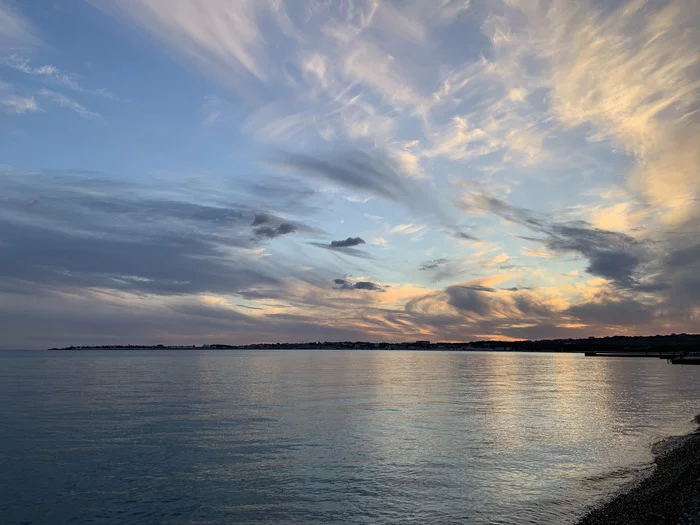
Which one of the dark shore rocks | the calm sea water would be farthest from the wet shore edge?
the calm sea water

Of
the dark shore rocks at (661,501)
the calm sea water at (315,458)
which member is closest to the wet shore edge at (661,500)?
the dark shore rocks at (661,501)

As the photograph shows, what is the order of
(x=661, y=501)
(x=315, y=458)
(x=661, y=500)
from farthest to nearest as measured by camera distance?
1. (x=315, y=458)
2. (x=661, y=500)
3. (x=661, y=501)

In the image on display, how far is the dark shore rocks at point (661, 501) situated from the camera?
20.4 meters

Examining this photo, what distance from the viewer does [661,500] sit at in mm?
22875

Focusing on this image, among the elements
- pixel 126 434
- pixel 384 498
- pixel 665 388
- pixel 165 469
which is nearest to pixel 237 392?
pixel 126 434

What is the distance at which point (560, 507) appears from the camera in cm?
2411

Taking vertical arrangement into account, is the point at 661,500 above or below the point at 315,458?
above

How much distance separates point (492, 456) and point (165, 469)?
865 inches

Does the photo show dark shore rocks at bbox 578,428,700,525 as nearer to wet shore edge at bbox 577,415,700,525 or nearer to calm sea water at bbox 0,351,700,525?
wet shore edge at bbox 577,415,700,525

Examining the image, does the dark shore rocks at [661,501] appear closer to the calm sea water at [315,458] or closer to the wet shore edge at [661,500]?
the wet shore edge at [661,500]

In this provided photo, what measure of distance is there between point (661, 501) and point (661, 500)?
0.49 feet

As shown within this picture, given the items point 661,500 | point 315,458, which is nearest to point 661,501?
point 661,500

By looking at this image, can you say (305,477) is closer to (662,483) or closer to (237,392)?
(662,483)

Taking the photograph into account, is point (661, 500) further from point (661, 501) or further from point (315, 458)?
point (315, 458)
